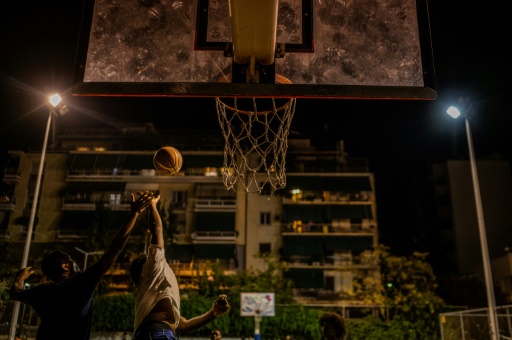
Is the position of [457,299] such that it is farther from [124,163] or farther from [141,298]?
[141,298]

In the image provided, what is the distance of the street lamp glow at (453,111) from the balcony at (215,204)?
22.4 meters

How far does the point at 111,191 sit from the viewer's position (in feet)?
115

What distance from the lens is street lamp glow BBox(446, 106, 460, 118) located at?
14.1 metres

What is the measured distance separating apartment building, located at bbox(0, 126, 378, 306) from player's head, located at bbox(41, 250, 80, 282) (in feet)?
97.5

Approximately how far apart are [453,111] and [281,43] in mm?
11544

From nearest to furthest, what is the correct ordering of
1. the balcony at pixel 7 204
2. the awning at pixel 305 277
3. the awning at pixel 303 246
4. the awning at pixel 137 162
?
the awning at pixel 305 277, the awning at pixel 303 246, the awning at pixel 137 162, the balcony at pixel 7 204

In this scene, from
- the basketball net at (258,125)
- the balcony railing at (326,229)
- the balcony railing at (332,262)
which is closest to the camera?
the basketball net at (258,125)

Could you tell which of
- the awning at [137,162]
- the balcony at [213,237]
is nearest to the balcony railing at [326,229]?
the balcony at [213,237]

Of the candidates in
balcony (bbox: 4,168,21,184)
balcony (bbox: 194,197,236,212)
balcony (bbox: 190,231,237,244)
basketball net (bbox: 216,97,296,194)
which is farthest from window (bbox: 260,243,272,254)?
basketball net (bbox: 216,97,296,194)

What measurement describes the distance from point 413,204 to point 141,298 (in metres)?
47.0

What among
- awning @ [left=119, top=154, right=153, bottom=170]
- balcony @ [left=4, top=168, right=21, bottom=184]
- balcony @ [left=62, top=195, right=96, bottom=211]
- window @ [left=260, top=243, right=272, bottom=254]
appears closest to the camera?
awning @ [left=119, top=154, right=153, bottom=170]

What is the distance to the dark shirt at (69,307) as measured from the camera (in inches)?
112

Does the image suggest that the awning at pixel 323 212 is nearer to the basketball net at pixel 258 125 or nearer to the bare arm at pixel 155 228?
the basketball net at pixel 258 125

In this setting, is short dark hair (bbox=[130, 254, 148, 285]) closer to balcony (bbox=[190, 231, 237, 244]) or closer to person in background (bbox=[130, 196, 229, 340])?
person in background (bbox=[130, 196, 229, 340])
